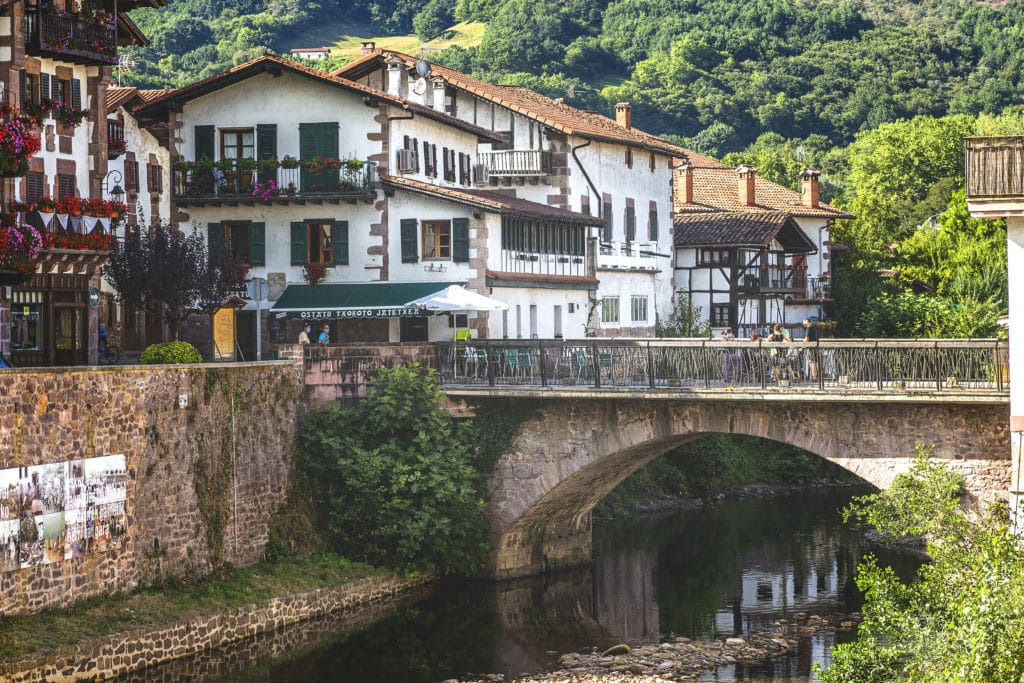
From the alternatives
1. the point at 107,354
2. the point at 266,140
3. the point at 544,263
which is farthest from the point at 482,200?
the point at 107,354

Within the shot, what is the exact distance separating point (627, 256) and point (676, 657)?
1129 inches

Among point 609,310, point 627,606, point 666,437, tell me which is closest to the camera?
point 666,437

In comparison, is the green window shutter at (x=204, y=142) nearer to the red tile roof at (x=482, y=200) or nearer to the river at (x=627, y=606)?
the red tile roof at (x=482, y=200)

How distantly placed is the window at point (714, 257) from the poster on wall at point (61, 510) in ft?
132

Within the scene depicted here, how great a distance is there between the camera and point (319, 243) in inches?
2066

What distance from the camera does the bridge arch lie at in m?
37.9

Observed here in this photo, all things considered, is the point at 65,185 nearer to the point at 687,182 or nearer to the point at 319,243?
the point at 319,243

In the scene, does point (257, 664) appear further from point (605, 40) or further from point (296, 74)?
point (605, 40)

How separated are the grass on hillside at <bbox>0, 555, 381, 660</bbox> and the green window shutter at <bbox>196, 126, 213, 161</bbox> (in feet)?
52.5

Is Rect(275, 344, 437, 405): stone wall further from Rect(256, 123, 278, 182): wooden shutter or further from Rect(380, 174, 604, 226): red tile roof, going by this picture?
Rect(256, 123, 278, 182): wooden shutter

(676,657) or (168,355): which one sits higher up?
(168,355)

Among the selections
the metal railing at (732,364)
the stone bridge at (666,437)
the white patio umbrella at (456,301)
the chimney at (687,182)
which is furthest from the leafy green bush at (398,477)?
the chimney at (687,182)

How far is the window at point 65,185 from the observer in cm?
4331

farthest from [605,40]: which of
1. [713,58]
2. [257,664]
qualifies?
[257,664]
